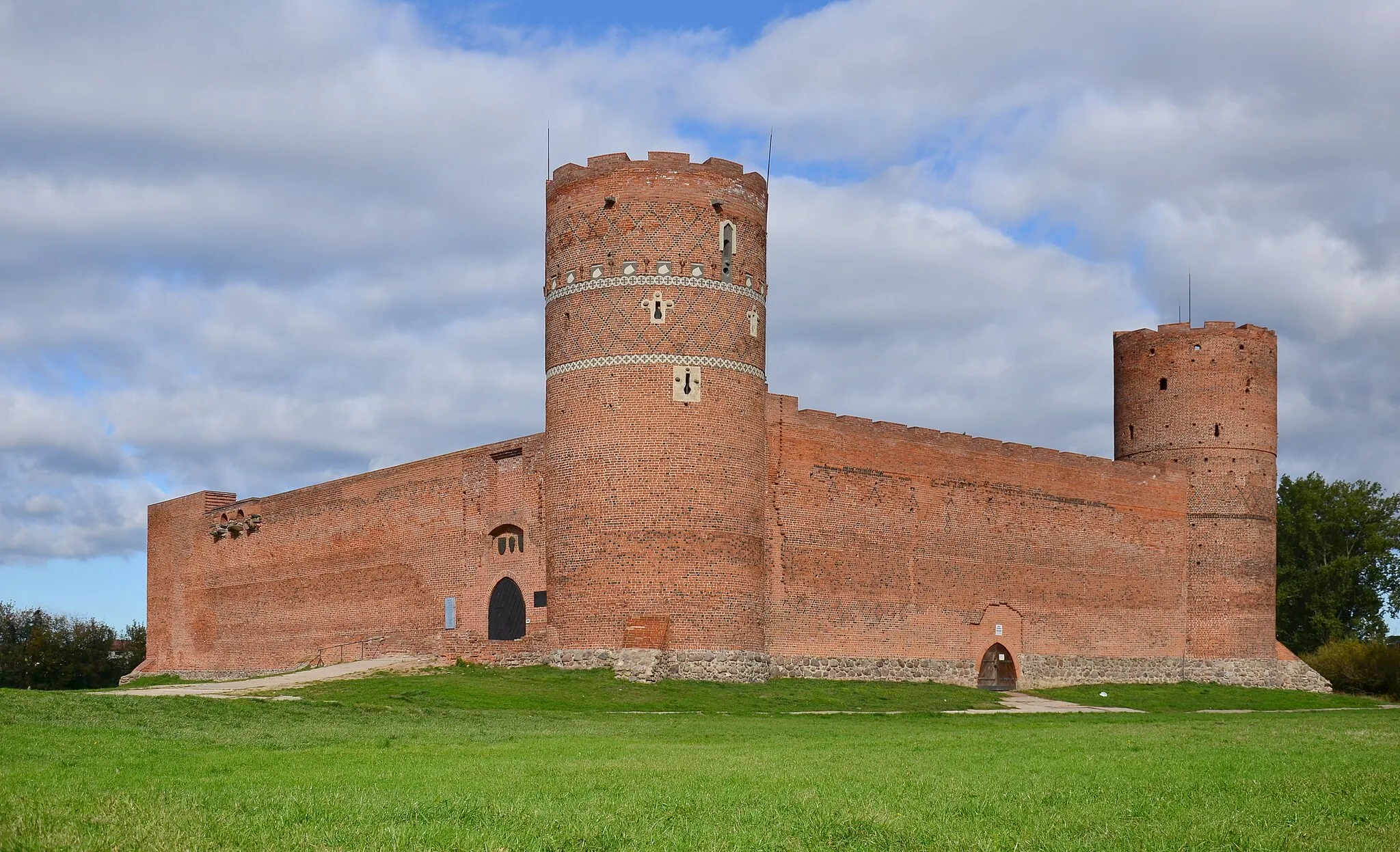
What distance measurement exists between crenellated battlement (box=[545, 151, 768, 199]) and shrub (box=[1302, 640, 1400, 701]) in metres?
23.4

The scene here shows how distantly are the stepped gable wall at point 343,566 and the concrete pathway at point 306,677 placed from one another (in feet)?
4.51

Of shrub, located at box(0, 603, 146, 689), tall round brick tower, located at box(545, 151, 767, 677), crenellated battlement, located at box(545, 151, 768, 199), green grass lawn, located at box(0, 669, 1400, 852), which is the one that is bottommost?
shrub, located at box(0, 603, 146, 689)

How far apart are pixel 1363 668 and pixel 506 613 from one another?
25096 mm

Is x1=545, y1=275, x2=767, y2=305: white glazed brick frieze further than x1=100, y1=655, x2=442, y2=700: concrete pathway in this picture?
Yes

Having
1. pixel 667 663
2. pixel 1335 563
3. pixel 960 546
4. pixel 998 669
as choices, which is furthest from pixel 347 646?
pixel 1335 563

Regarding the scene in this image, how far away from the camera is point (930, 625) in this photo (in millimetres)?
36156

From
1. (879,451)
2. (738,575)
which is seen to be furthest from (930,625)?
(738,575)

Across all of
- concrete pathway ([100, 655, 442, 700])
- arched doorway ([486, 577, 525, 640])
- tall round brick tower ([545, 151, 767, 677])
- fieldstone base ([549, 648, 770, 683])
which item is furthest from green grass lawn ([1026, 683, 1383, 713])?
concrete pathway ([100, 655, 442, 700])

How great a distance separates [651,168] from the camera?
31.8 m

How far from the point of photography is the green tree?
54781mm

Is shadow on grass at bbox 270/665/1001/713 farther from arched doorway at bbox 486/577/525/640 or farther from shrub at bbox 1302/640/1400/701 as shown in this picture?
shrub at bbox 1302/640/1400/701

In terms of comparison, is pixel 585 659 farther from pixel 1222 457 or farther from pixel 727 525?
pixel 1222 457

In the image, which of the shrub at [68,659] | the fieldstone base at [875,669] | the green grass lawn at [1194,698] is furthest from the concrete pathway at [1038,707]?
the shrub at [68,659]

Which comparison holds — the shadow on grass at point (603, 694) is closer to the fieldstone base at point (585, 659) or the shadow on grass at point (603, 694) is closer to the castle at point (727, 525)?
the fieldstone base at point (585, 659)
